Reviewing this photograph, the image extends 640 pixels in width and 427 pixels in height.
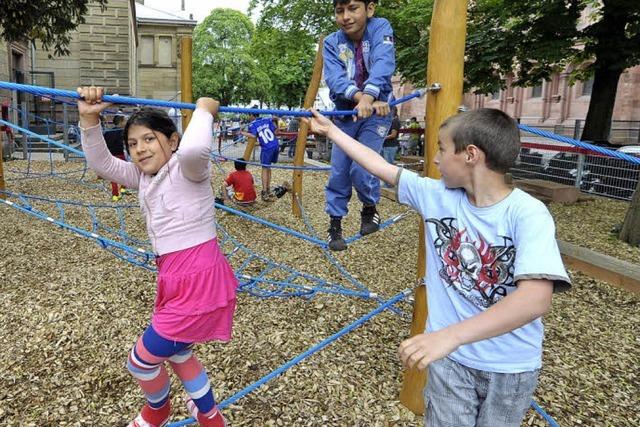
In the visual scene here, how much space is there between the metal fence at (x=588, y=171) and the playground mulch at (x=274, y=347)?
3.82 metres

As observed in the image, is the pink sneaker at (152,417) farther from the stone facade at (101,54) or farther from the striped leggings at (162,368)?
the stone facade at (101,54)

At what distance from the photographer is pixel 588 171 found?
877 centimetres

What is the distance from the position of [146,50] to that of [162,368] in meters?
40.1

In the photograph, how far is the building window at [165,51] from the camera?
37.3 m

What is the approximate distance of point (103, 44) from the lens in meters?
24.2

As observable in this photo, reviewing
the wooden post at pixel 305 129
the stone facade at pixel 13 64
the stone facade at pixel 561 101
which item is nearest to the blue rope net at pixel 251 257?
the wooden post at pixel 305 129

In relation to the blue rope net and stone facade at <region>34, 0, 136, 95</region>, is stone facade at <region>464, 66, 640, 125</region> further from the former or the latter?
the blue rope net

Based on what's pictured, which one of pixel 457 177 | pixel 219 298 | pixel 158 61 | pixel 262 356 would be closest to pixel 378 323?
pixel 262 356

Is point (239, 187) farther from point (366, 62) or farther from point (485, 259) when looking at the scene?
point (485, 259)

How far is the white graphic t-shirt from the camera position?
117 centimetres

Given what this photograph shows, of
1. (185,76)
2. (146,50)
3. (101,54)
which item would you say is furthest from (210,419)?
(146,50)

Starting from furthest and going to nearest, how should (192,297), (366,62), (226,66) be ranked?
(226,66) → (366,62) → (192,297)

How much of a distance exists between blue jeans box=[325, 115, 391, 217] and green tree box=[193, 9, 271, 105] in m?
36.5

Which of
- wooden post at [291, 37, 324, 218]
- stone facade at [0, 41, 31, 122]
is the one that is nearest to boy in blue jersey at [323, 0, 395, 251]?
wooden post at [291, 37, 324, 218]
